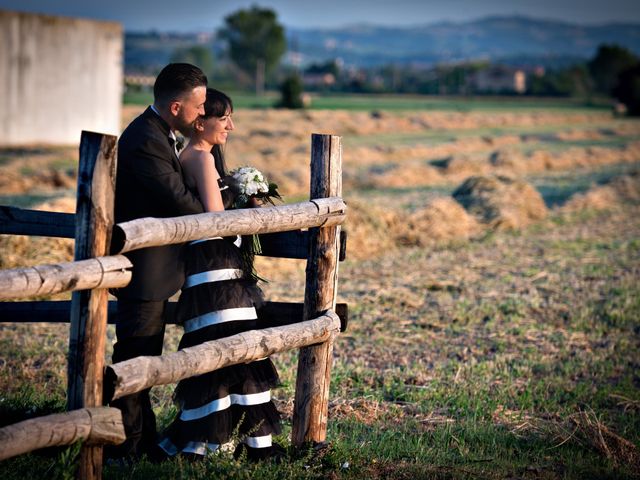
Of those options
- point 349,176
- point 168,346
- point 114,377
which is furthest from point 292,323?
point 349,176

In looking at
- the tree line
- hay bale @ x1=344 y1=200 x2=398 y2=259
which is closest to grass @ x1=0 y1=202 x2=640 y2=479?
hay bale @ x1=344 y1=200 x2=398 y2=259

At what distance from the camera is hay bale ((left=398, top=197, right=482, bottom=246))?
13250 millimetres

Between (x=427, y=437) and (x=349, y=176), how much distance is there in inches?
580

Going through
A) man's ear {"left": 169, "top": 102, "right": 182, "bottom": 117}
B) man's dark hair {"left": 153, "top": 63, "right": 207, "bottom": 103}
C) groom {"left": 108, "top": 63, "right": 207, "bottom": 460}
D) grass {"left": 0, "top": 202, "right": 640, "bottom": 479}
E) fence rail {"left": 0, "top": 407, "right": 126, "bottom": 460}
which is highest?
man's dark hair {"left": 153, "top": 63, "right": 207, "bottom": 103}

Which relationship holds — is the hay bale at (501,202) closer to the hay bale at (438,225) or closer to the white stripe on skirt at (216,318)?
the hay bale at (438,225)

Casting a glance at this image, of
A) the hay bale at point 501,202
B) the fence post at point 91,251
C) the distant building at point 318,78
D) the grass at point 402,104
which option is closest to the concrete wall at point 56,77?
the hay bale at point 501,202

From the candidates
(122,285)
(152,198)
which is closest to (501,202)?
(152,198)

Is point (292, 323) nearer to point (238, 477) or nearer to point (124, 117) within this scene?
point (238, 477)

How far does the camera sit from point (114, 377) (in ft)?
12.0

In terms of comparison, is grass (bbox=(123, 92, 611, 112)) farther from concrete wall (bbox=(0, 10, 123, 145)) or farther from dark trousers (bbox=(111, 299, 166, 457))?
dark trousers (bbox=(111, 299, 166, 457))

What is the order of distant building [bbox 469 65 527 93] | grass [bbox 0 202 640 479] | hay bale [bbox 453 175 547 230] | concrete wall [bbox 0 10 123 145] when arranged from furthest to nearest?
1. distant building [bbox 469 65 527 93]
2. concrete wall [bbox 0 10 123 145]
3. hay bale [bbox 453 175 547 230]
4. grass [bbox 0 202 640 479]

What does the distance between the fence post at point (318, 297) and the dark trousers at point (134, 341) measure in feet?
2.56

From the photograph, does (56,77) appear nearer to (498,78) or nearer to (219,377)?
(219,377)

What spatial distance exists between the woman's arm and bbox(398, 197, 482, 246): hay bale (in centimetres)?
882
